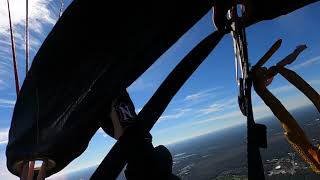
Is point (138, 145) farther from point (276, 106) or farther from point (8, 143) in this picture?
point (8, 143)

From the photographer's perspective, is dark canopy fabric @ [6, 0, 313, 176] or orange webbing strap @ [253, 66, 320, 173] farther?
orange webbing strap @ [253, 66, 320, 173]

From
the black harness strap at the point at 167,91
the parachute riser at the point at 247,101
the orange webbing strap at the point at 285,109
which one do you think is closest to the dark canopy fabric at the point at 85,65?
the black harness strap at the point at 167,91

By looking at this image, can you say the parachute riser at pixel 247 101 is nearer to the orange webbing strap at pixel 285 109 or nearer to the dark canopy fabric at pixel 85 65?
the orange webbing strap at pixel 285 109

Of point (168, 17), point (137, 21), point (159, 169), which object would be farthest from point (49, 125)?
point (168, 17)

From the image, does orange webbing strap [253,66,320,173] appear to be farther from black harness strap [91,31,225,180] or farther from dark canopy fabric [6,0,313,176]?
dark canopy fabric [6,0,313,176]

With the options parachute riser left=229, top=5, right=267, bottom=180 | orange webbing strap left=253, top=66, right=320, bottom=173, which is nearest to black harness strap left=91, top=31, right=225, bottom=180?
parachute riser left=229, top=5, right=267, bottom=180

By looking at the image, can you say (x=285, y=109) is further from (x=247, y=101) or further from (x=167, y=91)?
(x=167, y=91)
